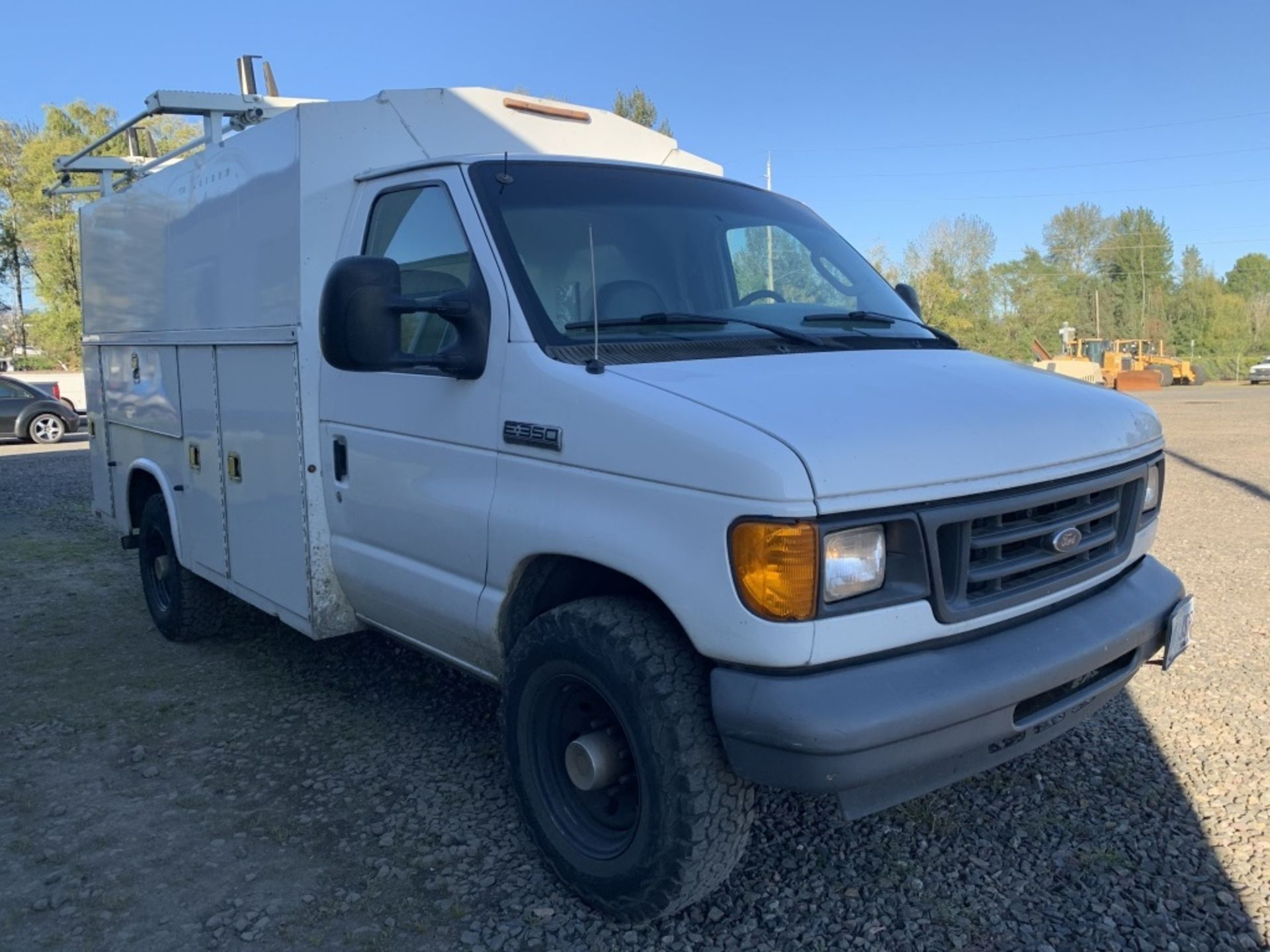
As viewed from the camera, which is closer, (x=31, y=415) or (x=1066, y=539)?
(x=1066, y=539)

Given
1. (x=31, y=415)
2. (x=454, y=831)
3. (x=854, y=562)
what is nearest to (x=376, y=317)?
(x=854, y=562)

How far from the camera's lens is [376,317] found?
9.68ft

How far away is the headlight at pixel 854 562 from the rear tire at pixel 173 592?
4277 mm

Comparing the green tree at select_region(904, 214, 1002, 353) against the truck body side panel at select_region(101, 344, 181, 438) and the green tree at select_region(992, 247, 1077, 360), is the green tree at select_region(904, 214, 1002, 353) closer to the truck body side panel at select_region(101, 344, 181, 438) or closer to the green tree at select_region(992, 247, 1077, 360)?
the green tree at select_region(992, 247, 1077, 360)

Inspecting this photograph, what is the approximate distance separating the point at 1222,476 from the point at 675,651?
11456 mm

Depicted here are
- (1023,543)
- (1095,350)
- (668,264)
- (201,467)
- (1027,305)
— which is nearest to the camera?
(1023,543)

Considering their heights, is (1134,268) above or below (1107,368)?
above

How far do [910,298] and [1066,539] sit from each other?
200 centimetres

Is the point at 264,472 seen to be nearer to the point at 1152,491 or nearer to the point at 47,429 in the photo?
the point at 1152,491

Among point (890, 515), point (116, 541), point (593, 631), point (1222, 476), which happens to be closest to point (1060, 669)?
point (890, 515)

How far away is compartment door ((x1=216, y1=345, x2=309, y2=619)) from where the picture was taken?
4090 mm

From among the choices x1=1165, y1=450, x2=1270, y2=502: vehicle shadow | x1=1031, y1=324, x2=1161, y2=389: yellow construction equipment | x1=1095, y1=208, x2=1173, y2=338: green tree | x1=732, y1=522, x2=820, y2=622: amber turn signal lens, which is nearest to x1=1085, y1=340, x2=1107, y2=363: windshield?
x1=1031, y1=324, x2=1161, y2=389: yellow construction equipment

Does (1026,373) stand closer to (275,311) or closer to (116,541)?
(275,311)

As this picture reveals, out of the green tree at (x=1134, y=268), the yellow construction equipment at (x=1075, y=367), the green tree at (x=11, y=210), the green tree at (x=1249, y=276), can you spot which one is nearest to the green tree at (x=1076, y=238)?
the green tree at (x=1134, y=268)
